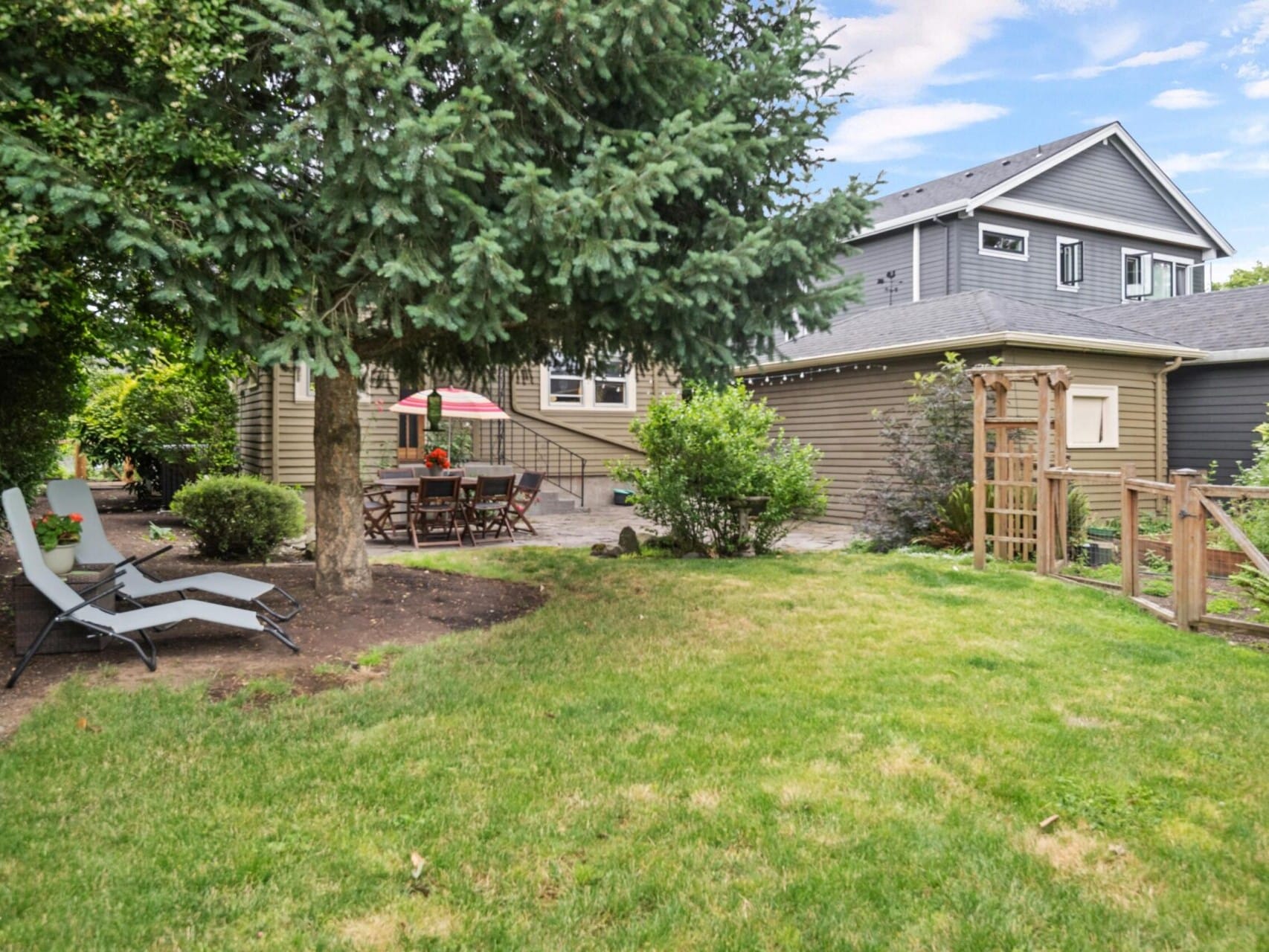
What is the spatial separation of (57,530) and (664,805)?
479 cm

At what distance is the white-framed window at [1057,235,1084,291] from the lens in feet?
67.3

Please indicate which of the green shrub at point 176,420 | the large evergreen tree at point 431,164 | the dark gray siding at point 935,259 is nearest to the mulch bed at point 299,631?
the large evergreen tree at point 431,164

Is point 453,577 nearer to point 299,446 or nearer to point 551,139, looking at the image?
point 551,139

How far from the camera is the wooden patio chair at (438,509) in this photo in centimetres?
1015

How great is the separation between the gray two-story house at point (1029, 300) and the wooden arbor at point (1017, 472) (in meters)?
2.31

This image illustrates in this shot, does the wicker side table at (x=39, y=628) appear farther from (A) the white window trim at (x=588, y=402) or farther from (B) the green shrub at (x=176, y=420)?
(A) the white window trim at (x=588, y=402)

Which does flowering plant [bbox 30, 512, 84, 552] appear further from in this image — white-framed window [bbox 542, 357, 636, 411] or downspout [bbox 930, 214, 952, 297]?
downspout [bbox 930, 214, 952, 297]

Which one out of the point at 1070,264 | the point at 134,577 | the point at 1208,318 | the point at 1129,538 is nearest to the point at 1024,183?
the point at 1070,264

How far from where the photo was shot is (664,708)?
4.16 metres

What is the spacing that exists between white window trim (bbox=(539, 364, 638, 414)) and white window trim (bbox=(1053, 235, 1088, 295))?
10894 millimetres

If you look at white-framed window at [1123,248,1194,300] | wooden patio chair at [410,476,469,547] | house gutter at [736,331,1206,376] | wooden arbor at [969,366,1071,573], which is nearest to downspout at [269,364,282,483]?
wooden patio chair at [410,476,469,547]

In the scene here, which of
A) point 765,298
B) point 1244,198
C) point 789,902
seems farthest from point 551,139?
point 1244,198

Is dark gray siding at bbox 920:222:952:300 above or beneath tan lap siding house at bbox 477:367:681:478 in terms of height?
above

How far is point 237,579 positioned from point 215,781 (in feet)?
9.19
